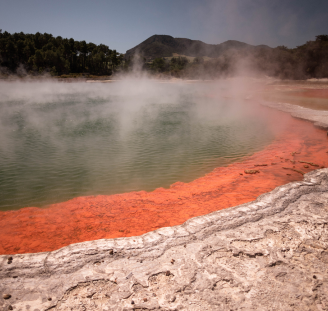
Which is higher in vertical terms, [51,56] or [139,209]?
[51,56]

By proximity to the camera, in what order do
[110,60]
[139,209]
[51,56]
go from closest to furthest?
[139,209], [51,56], [110,60]

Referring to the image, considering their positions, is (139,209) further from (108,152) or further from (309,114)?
(309,114)

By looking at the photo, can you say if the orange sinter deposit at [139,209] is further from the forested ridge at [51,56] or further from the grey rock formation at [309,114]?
the forested ridge at [51,56]

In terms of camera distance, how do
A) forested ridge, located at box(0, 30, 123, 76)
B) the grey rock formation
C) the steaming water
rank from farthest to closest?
1. forested ridge, located at box(0, 30, 123, 76)
2. the grey rock formation
3. the steaming water

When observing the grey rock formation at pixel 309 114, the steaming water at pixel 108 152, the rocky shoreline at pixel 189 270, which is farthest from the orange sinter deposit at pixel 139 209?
the grey rock formation at pixel 309 114

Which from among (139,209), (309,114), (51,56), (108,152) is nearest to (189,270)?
(139,209)

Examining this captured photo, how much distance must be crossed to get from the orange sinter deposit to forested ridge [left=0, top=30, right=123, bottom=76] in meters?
41.4

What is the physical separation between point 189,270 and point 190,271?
0.05 ft

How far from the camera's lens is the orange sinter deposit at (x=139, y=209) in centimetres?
301

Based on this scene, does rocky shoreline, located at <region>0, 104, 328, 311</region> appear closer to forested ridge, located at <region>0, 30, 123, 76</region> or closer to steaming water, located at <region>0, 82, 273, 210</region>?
steaming water, located at <region>0, 82, 273, 210</region>

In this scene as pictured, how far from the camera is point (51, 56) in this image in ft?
126

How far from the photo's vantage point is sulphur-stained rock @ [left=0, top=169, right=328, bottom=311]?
167 centimetres

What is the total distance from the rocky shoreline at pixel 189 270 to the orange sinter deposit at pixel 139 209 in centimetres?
79

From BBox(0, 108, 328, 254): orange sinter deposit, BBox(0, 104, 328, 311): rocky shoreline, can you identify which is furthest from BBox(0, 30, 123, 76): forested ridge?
BBox(0, 104, 328, 311): rocky shoreline
